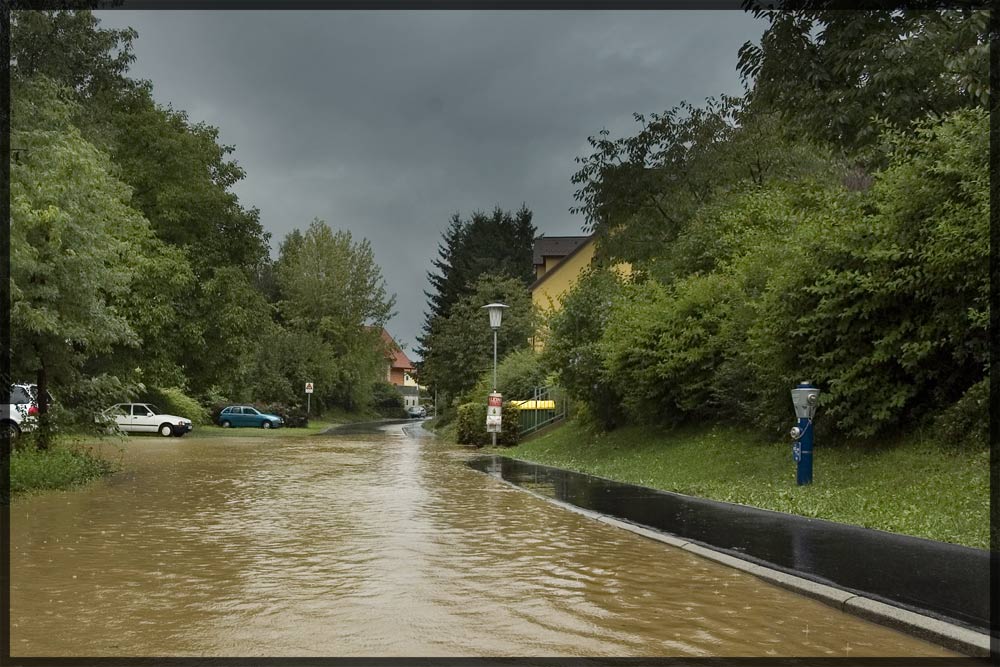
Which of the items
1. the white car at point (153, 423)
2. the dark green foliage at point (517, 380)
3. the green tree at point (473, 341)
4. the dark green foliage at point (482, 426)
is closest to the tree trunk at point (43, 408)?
the dark green foliage at point (482, 426)

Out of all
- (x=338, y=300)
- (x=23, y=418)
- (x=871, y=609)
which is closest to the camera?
(x=871, y=609)

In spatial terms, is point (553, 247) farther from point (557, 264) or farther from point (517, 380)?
point (517, 380)

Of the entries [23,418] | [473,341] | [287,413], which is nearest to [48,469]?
[23,418]

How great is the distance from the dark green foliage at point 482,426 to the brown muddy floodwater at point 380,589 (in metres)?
18.0

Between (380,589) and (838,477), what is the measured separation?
8126 millimetres

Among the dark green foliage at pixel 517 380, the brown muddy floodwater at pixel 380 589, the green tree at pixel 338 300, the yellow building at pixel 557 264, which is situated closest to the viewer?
the brown muddy floodwater at pixel 380 589

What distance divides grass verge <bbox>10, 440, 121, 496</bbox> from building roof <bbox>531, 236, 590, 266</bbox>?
46303 millimetres

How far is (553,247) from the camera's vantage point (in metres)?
62.7

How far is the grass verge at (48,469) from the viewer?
1388 centimetres

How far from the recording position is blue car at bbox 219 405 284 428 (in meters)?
50.4

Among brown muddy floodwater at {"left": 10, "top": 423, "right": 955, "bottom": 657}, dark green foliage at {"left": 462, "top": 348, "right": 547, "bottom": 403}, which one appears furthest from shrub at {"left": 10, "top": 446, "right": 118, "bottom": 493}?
dark green foliage at {"left": 462, "top": 348, "right": 547, "bottom": 403}

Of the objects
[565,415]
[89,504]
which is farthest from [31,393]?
[565,415]

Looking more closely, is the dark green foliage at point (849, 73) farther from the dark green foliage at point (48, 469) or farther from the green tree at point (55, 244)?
the dark green foliage at point (48, 469)

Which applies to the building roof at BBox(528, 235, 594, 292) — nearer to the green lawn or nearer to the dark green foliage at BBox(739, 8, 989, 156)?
the green lawn
